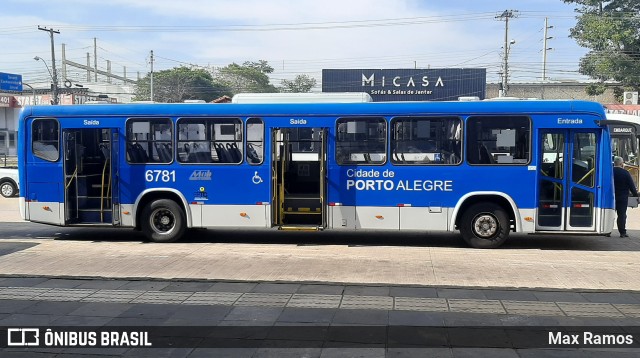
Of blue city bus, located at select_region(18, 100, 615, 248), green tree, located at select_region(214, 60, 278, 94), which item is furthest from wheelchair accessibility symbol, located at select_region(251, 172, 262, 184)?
green tree, located at select_region(214, 60, 278, 94)

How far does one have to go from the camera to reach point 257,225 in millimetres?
11477

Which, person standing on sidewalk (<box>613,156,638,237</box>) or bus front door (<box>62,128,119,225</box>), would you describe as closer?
person standing on sidewalk (<box>613,156,638,237</box>)

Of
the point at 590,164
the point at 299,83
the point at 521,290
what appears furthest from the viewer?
the point at 299,83

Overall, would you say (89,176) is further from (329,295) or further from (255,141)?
(329,295)

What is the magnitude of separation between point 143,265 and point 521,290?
18.7 feet

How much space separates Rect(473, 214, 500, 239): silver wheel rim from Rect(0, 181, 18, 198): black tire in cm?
1861

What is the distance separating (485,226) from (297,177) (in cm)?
377

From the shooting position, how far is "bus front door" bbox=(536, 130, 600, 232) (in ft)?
34.9

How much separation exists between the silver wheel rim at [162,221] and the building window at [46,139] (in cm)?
239

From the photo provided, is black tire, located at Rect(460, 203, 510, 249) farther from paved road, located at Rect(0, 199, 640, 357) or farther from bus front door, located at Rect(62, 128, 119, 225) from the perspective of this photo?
bus front door, located at Rect(62, 128, 119, 225)

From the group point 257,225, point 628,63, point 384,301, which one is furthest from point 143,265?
point 628,63

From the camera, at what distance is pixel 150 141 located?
11766 mm

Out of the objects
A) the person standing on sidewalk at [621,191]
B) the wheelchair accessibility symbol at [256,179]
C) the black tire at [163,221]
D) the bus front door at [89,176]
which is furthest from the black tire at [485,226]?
the bus front door at [89,176]

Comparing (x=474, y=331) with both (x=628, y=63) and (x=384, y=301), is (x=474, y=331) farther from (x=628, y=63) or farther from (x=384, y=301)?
(x=628, y=63)
